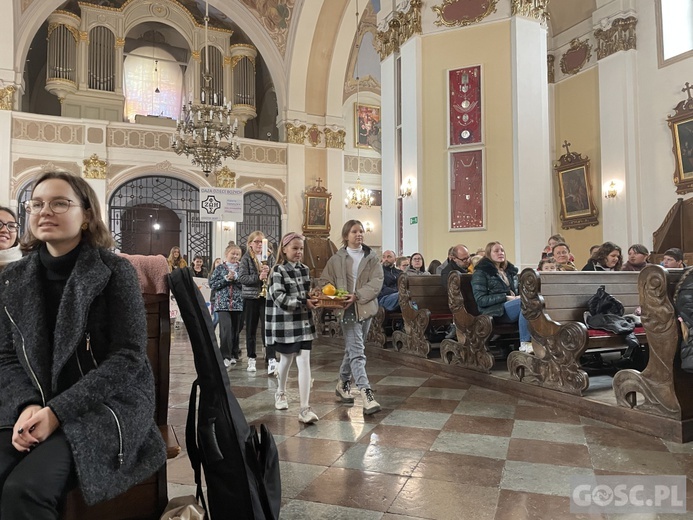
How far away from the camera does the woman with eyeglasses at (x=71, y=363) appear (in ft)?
4.97

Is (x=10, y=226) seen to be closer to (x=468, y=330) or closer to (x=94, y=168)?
(x=468, y=330)

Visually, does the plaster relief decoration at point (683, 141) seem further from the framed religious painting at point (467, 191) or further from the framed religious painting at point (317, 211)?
the framed religious painting at point (317, 211)

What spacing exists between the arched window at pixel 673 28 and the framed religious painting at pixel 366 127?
10229mm

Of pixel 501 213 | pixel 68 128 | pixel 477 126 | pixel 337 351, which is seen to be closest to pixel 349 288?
pixel 337 351

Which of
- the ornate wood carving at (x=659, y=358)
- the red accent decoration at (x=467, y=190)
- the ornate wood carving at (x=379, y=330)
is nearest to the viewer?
the ornate wood carving at (x=659, y=358)

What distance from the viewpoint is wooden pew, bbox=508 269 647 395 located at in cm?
394

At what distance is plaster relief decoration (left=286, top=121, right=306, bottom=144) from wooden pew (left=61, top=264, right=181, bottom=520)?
14.2m

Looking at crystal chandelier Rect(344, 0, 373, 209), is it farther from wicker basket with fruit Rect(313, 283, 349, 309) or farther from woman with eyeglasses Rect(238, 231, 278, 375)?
wicker basket with fruit Rect(313, 283, 349, 309)

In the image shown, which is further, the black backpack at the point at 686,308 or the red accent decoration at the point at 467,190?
the red accent decoration at the point at 467,190

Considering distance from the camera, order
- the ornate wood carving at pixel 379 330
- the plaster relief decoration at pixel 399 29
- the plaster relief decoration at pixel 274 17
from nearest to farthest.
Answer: the ornate wood carving at pixel 379 330 → the plaster relief decoration at pixel 399 29 → the plaster relief decoration at pixel 274 17

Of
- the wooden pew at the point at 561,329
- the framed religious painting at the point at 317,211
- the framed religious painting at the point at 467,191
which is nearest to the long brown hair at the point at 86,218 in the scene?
the wooden pew at the point at 561,329

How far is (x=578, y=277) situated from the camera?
4.48 metres

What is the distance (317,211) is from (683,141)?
32.3 feet

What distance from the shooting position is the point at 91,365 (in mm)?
1691
